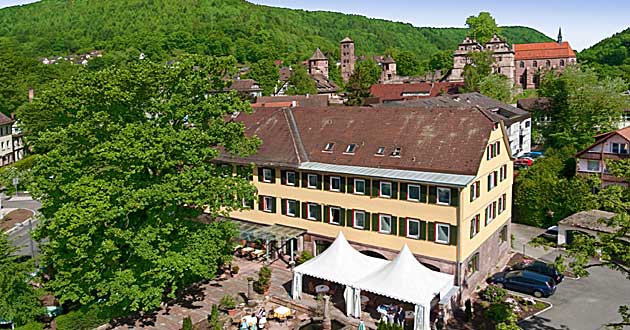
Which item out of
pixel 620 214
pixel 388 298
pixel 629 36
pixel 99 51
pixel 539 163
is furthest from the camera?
pixel 99 51

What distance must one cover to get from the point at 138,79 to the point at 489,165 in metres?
19.0

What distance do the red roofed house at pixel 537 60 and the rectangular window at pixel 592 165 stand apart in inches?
2909

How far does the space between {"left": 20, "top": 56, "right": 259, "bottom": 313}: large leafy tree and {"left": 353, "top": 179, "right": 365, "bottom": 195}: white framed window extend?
7.92 m

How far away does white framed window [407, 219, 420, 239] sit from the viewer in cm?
2927

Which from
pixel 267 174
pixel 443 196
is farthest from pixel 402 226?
pixel 267 174

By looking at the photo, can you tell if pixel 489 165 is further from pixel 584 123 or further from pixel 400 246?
pixel 584 123

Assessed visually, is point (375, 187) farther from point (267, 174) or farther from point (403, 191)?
point (267, 174)

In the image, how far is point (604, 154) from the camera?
43.5 meters

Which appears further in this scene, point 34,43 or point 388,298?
point 34,43

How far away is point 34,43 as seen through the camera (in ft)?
623

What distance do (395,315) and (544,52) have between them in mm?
105436

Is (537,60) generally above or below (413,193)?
above

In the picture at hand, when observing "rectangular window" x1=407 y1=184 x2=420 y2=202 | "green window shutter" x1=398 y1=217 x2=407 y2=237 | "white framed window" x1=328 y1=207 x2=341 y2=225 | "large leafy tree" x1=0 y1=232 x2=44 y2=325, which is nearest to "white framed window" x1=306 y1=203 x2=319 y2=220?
"white framed window" x1=328 y1=207 x2=341 y2=225


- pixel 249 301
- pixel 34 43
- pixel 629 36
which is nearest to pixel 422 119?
pixel 249 301
